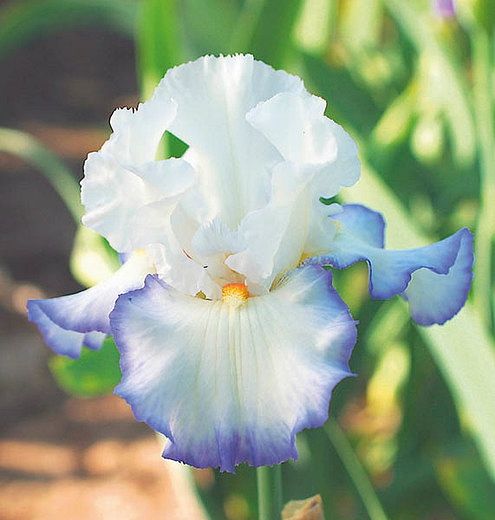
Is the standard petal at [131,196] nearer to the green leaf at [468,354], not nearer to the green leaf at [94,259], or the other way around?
the green leaf at [468,354]

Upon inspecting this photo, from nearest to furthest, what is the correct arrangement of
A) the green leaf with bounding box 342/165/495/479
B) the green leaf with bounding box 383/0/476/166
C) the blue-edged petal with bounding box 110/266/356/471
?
the blue-edged petal with bounding box 110/266/356/471 → the green leaf with bounding box 342/165/495/479 → the green leaf with bounding box 383/0/476/166

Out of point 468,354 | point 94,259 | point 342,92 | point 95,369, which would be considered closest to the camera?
point 468,354

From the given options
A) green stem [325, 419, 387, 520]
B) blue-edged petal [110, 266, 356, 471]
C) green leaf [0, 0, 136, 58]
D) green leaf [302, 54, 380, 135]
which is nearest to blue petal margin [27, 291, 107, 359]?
blue-edged petal [110, 266, 356, 471]

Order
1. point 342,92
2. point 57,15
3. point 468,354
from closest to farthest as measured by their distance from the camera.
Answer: point 468,354 → point 342,92 → point 57,15

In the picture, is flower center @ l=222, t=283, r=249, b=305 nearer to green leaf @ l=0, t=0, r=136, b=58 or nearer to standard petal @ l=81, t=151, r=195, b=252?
standard petal @ l=81, t=151, r=195, b=252

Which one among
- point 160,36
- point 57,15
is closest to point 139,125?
point 160,36

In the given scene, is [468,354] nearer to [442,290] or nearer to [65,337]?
[442,290]

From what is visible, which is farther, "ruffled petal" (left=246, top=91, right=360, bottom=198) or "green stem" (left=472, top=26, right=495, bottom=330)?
"green stem" (left=472, top=26, right=495, bottom=330)
